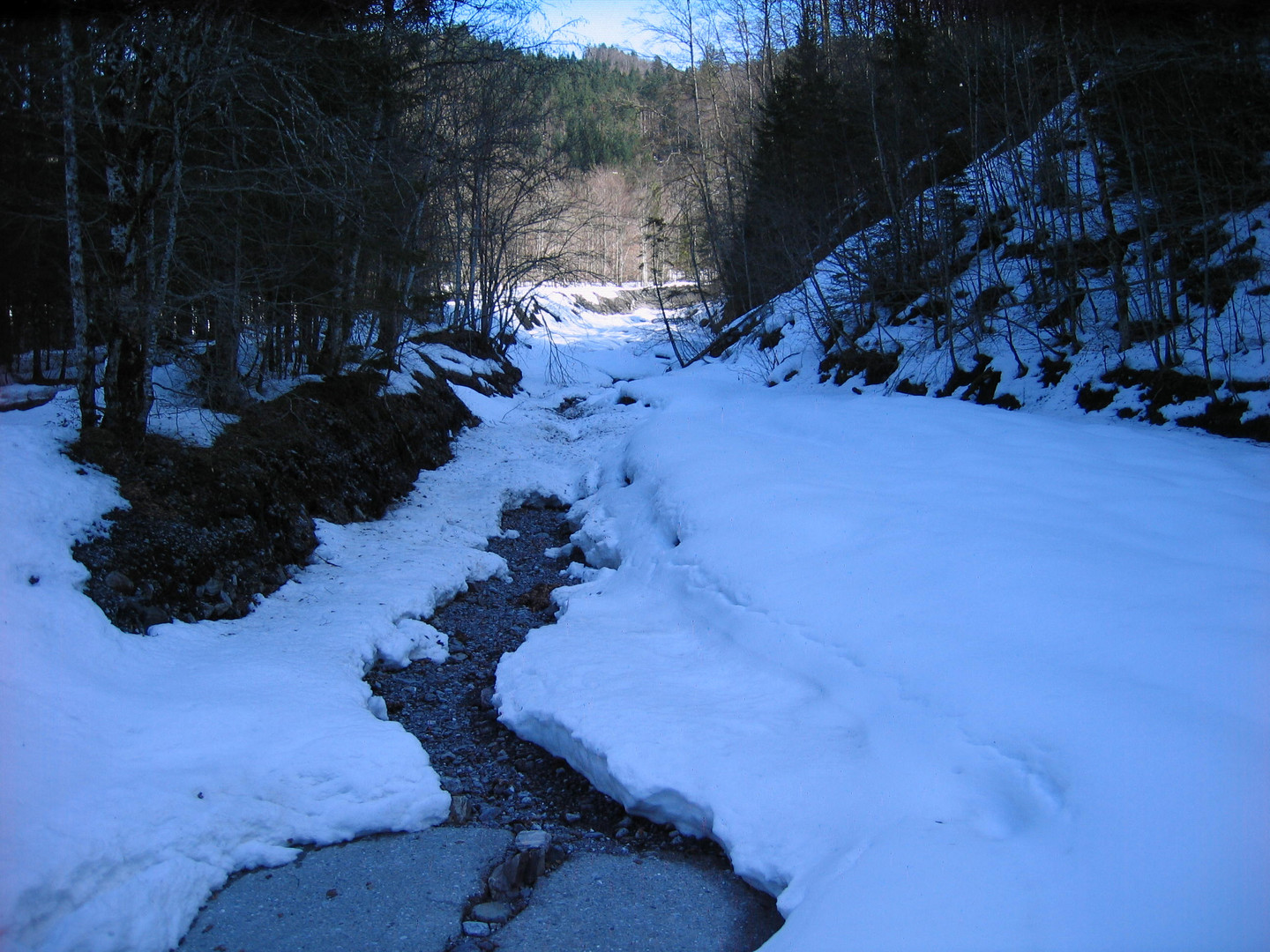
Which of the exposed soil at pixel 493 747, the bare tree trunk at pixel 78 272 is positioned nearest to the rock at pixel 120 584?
the bare tree trunk at pixel 78 272

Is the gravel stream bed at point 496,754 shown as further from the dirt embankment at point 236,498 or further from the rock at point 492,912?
the dirt embankment at point 236,498

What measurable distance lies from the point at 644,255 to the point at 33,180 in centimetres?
4443

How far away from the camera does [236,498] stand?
721 centimetres

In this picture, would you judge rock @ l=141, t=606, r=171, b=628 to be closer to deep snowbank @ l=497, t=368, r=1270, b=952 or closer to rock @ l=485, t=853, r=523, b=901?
deep snowbank @ l=497, t=368, r=1270, b=952

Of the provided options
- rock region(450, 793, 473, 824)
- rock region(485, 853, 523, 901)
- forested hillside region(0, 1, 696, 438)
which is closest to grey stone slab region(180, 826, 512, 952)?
rock region(485, 853, 523, 901)

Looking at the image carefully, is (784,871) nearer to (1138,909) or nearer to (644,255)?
(1138,909)

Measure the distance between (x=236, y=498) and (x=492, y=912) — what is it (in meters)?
5.35

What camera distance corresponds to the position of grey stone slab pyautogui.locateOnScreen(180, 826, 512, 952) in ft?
10.2

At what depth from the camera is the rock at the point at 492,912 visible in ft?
10.9

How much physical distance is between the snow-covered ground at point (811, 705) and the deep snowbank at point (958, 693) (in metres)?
0.02

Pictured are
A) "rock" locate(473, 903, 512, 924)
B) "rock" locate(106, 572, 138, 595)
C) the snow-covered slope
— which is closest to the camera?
"rock" locate(473, 903, 512, 924)

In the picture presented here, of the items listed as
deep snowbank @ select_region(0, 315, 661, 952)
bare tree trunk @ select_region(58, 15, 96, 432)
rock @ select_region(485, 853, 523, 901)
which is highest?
bare tree trunk @ select_region(58, 15, 96, 432)

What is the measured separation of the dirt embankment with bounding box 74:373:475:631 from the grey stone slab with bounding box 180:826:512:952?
2672 millimetres

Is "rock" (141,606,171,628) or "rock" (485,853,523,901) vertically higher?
"rock" (141,606,171,628)
